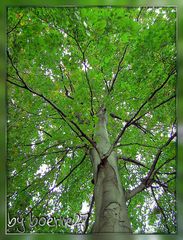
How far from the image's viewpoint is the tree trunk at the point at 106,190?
1.13 meters

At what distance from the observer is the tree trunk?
3.72 ft

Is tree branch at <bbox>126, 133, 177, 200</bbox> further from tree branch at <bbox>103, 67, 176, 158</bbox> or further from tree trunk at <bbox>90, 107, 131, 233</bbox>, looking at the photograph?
tree branch at <bbox>103, 67, 176, 158</bbox>

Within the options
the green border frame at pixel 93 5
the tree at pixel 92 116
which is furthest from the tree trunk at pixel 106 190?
the green border frame at pixel 93 5

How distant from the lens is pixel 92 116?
4.11ft

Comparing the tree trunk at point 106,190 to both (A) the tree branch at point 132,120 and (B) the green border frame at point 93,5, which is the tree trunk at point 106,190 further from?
(B) the green border frame at point 93,5

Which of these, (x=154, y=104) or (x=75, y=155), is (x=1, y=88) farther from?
(x=154, y=104)

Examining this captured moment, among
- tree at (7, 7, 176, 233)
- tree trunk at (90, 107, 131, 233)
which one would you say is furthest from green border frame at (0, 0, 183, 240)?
tree trunk at (90, 107, 131, 233)

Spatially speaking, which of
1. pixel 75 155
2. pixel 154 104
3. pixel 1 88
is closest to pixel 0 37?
pixel 1 88

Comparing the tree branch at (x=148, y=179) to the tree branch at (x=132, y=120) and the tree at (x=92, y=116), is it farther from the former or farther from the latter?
the tree branch at (x=132, y=120)

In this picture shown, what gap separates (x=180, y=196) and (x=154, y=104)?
1.24ft

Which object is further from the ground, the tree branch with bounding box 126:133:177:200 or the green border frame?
the green border frame

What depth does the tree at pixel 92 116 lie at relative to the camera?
1.16 meters

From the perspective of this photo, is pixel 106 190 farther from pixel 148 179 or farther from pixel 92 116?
pixel 92 116

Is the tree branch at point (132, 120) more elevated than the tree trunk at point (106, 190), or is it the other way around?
the tree branch at point (132, 120)
